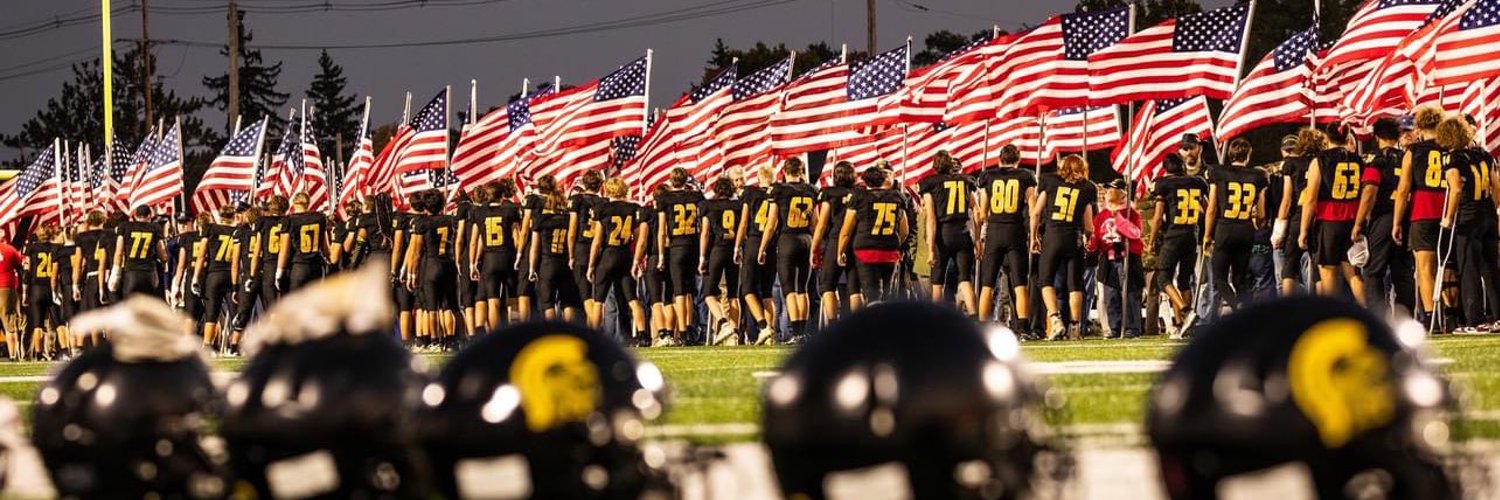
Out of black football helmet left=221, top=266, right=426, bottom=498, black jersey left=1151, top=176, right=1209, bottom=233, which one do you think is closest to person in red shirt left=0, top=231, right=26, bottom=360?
black jersey left=1151, top=176, right=1209, bottom=233

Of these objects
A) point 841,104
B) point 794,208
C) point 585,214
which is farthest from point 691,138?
point 794,208

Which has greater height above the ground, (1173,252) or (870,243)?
(870,243)

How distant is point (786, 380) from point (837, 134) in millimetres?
19959

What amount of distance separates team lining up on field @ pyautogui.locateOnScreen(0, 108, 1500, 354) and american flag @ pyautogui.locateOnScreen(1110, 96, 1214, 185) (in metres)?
0.99

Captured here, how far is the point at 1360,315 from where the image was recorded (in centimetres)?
318

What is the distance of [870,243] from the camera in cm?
1791

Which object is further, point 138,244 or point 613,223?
point 138,244

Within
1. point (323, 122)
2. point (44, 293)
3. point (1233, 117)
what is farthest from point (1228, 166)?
point (323, 122)

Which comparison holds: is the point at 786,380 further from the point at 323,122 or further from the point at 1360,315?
the point at 323,122

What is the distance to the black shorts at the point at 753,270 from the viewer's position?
756 inches

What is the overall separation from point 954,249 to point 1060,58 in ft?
11.7

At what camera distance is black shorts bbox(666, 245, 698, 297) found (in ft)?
65.9

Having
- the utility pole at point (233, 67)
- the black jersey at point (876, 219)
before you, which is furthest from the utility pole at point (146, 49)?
the black jersey at point (876, 219)

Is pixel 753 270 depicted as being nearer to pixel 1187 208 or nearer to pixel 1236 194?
pixel 1187 208
